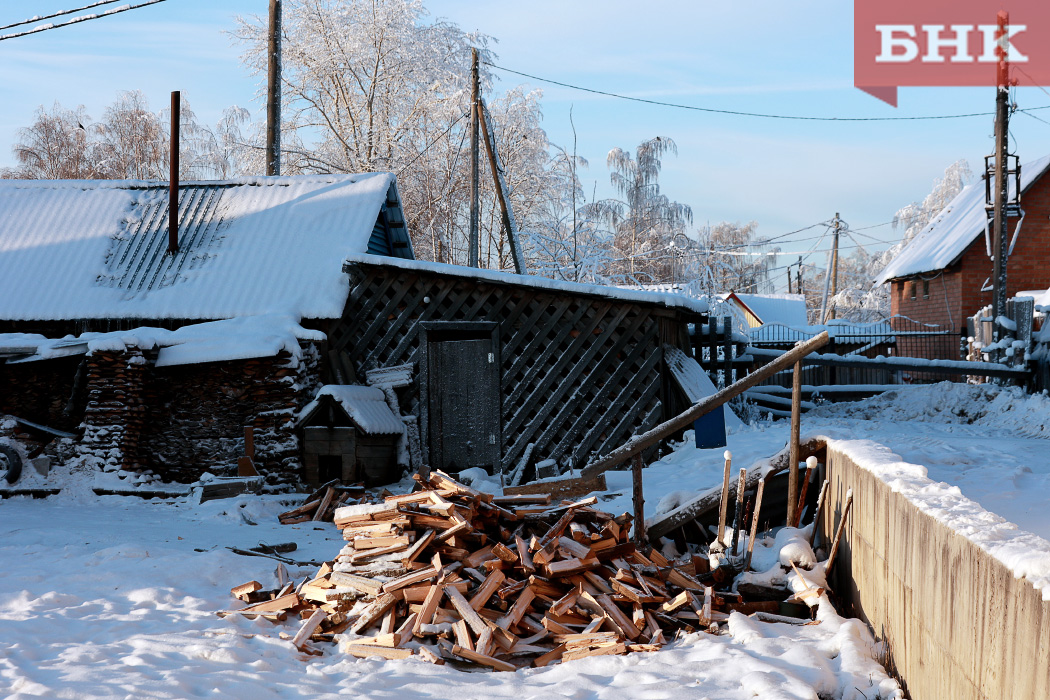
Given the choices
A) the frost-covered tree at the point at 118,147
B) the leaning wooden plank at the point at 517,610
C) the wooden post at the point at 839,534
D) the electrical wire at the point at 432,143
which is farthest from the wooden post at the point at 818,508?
the frost-covered tree at the point at 118,147

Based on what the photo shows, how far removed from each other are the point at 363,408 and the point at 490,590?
5.77 metres

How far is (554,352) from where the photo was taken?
11.7 m

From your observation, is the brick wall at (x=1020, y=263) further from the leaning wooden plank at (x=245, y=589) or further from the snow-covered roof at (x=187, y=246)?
the leaning wooden plank at (x=245, y=589)

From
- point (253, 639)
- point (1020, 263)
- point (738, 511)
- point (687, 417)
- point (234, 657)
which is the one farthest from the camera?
point (1020, 263)

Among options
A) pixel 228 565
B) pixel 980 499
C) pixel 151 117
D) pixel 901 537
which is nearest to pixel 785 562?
pixel 980 499

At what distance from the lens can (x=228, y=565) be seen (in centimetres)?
673

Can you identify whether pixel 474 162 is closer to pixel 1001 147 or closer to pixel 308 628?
pixel 1001 147

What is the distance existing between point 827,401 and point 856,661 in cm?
1202

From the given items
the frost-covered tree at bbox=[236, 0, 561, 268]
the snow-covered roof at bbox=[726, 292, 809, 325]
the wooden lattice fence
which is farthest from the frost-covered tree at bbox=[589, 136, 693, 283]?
the wooden lattice fence

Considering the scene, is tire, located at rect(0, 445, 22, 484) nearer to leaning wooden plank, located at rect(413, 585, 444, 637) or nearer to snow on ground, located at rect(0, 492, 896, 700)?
snow on ground, located at rect(0, 492, 896, 700)

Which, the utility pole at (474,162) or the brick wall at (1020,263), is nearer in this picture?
the utility pole at (474,162)

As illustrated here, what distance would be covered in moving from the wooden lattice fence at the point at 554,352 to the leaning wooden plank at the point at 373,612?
6.19 m

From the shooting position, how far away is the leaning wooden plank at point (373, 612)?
542 cm

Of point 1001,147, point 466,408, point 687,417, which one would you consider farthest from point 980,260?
point 687,417
